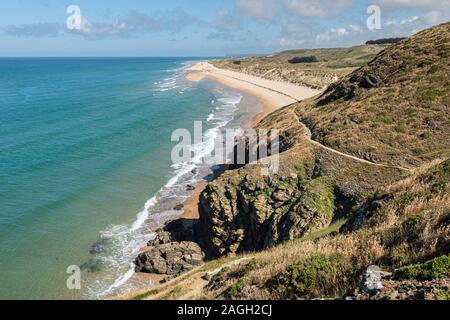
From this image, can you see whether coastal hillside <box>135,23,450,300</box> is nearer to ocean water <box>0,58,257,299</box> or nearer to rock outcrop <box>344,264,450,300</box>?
rock outcrop <box>344,264,450,300</box>

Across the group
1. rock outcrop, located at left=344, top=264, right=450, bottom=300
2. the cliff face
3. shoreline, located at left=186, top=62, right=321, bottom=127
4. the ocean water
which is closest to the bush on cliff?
rock outcrop, located at left=344, top=264, right=450, bottom=300
